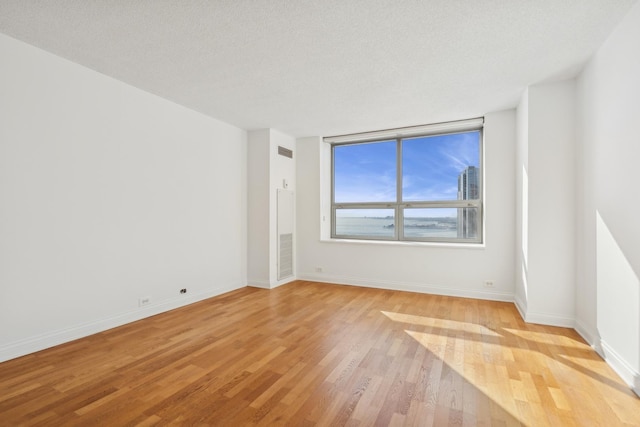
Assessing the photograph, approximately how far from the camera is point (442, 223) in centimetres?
524

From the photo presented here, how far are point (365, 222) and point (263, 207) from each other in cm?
195

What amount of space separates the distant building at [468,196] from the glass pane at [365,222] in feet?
3.77

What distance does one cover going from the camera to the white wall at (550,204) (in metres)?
3.41

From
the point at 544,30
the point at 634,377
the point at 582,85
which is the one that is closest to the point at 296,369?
the point at 634,377

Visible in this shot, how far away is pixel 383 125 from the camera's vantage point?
16.9 feet

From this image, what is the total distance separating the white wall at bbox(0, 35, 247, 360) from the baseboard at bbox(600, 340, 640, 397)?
4611 mm

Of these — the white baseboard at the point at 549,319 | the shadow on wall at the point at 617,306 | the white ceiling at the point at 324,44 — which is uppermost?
the white ceiling at the point at 324,44

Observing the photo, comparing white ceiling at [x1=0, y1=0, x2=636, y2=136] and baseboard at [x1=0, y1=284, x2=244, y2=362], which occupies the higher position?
white ceiling at [x1=0, y1=0, x2=636, y2=136]

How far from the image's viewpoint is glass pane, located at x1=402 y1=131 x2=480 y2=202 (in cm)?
507

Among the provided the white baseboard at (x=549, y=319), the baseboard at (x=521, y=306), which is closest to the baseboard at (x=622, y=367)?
the white baseboard at (x=549, y=319)

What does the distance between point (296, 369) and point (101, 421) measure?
4.27ft

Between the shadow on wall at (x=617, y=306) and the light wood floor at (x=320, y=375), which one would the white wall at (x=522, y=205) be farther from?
the shadow on wall at (x=617, y=306)

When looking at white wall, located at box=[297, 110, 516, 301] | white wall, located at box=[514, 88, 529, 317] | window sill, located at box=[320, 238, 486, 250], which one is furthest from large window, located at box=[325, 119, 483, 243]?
white wall, located at box=[514, 88, 529, 317]

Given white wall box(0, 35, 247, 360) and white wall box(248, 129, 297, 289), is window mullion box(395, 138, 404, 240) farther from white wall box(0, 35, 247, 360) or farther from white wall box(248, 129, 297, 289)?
white wall box(0, 35, 247, 360)
